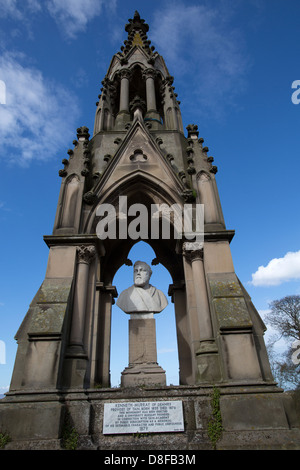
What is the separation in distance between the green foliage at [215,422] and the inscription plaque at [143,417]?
49 centimetres

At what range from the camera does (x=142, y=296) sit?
7723 mm

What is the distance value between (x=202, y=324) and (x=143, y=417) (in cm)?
213

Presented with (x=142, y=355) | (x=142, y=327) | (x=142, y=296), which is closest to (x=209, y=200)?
(x=142, y=296)

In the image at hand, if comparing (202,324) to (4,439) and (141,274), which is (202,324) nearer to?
(141,274)

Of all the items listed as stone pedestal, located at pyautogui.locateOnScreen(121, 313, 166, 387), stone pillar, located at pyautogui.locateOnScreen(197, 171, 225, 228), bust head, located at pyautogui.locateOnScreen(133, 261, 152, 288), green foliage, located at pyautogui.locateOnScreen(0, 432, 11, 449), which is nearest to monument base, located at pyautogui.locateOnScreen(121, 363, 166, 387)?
stone pedestal, located at pyautogui.locateOnScreen(121, 313, 166, 387)

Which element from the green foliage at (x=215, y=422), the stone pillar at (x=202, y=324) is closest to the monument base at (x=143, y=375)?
the stone pillar at (x=202, y=324)

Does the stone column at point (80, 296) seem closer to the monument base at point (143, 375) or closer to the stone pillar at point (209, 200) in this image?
the monument base at point (143, 375)

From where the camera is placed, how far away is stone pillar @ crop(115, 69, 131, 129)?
12.1 meters

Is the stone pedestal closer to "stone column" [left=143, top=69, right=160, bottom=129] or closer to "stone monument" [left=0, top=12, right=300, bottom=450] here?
"stone monument" [left=0, top=12, right=300, bottom=450]

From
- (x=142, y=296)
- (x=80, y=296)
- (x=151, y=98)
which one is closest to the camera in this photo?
(x=80, y=296)

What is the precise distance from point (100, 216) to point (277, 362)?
2482 cm

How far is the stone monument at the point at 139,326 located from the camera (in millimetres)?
5047
